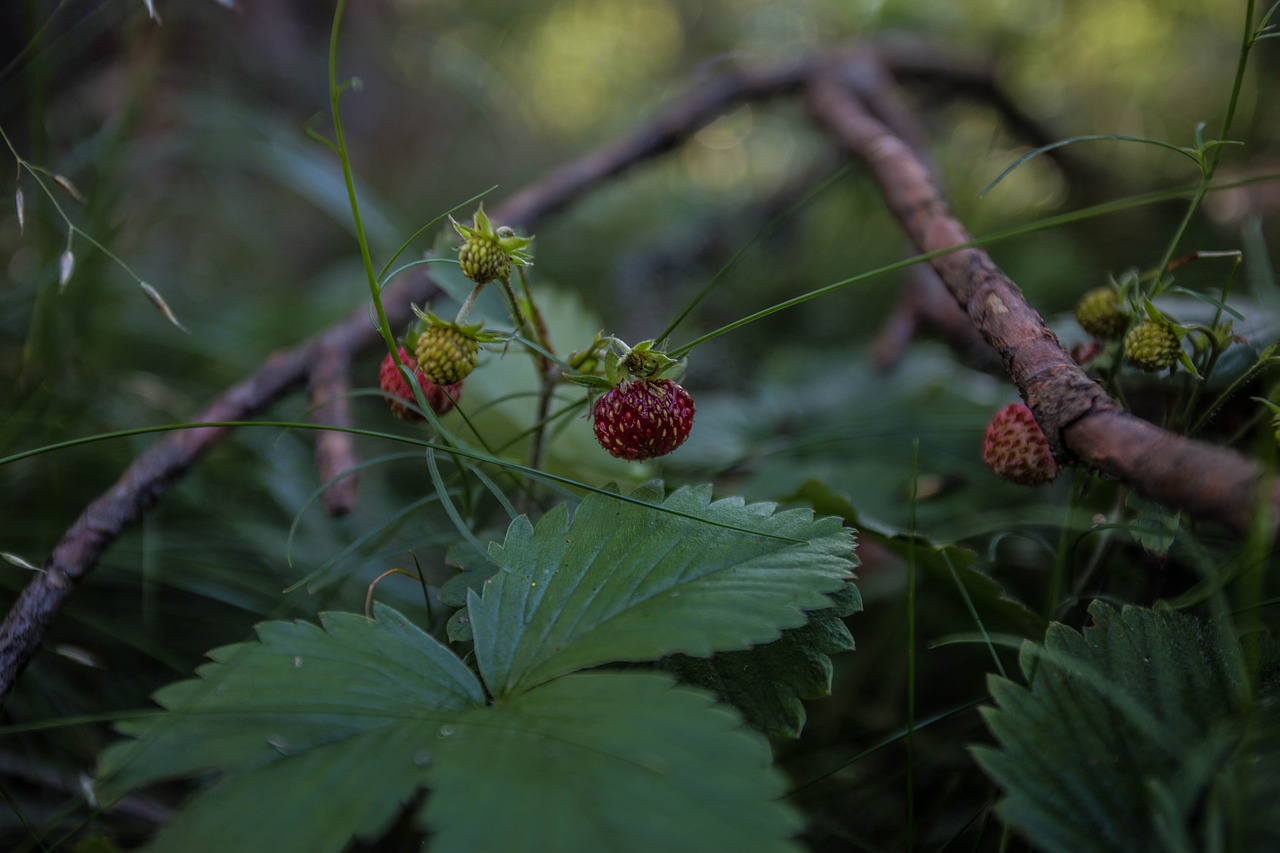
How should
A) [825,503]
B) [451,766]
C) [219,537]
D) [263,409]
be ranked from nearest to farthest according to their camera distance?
[451,766] → [825,503] → [263,409] → [219,537]

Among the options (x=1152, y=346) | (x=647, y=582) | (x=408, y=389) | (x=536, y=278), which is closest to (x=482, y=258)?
(x=408, y=389)

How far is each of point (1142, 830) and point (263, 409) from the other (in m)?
0.97

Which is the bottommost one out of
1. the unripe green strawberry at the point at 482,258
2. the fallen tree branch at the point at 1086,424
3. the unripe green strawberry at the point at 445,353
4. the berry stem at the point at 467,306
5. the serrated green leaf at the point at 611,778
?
the serrated green leaf at the point at 611,778

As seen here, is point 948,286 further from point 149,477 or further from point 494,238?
point 149,477

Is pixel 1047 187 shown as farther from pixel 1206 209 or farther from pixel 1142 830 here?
pixel 1142 830

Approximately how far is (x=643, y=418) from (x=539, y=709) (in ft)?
0.81

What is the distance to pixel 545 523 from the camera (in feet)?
2.27

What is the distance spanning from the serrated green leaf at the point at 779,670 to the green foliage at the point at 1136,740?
13cm

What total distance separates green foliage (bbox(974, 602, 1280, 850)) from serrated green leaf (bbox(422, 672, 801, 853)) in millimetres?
171

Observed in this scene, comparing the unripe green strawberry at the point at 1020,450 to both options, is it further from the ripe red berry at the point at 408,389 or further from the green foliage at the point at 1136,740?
the ripe red berry at the point at 408,389

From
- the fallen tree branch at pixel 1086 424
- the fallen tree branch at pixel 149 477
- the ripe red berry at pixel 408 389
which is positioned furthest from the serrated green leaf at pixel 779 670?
the fallen tree branch at pixel 149 477

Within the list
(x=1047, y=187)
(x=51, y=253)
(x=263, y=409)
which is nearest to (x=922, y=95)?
(x=1047, y=187)

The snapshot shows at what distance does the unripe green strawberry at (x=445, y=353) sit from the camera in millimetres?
667

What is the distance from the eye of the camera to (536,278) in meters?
2.20
